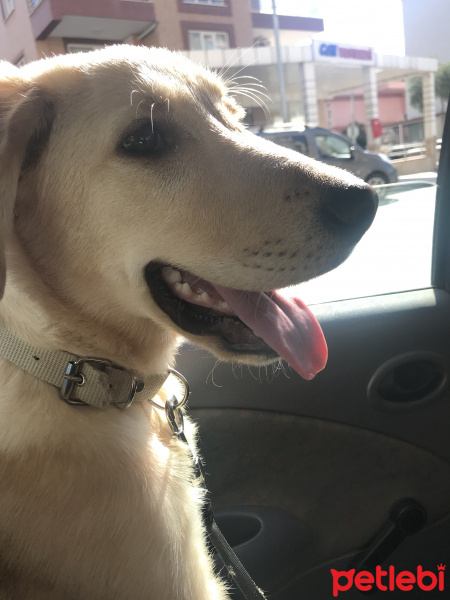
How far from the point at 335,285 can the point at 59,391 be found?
128cm

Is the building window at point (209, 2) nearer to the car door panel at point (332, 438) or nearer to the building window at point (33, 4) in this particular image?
the building window at point (33, 4)

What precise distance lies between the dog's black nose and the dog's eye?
0.46 meters

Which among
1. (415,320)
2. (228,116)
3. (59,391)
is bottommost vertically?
(415,320)

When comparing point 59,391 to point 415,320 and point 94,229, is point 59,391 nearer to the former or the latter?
point 94,229

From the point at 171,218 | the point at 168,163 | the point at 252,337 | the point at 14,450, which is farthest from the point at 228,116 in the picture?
Answer: the point at 14,450

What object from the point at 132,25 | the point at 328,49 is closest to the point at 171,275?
the point at 132,25

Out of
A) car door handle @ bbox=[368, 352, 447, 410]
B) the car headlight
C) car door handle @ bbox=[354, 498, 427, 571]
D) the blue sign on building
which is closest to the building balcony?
car door handle @ bbox=[368, 352, 447, 410]

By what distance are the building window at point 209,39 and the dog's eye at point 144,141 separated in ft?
7.64

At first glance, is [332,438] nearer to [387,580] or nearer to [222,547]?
[387,580]

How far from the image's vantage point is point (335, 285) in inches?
87.0

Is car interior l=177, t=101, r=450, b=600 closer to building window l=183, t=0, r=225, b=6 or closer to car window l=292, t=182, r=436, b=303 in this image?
car window l=292, t=182, r=436, b=303

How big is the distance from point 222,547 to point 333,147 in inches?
202

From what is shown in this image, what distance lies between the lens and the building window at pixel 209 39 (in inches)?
140

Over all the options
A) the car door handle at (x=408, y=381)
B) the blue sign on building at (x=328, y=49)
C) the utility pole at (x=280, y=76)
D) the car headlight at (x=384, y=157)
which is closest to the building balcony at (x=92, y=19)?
the utility pole at (x=280, y=76)
